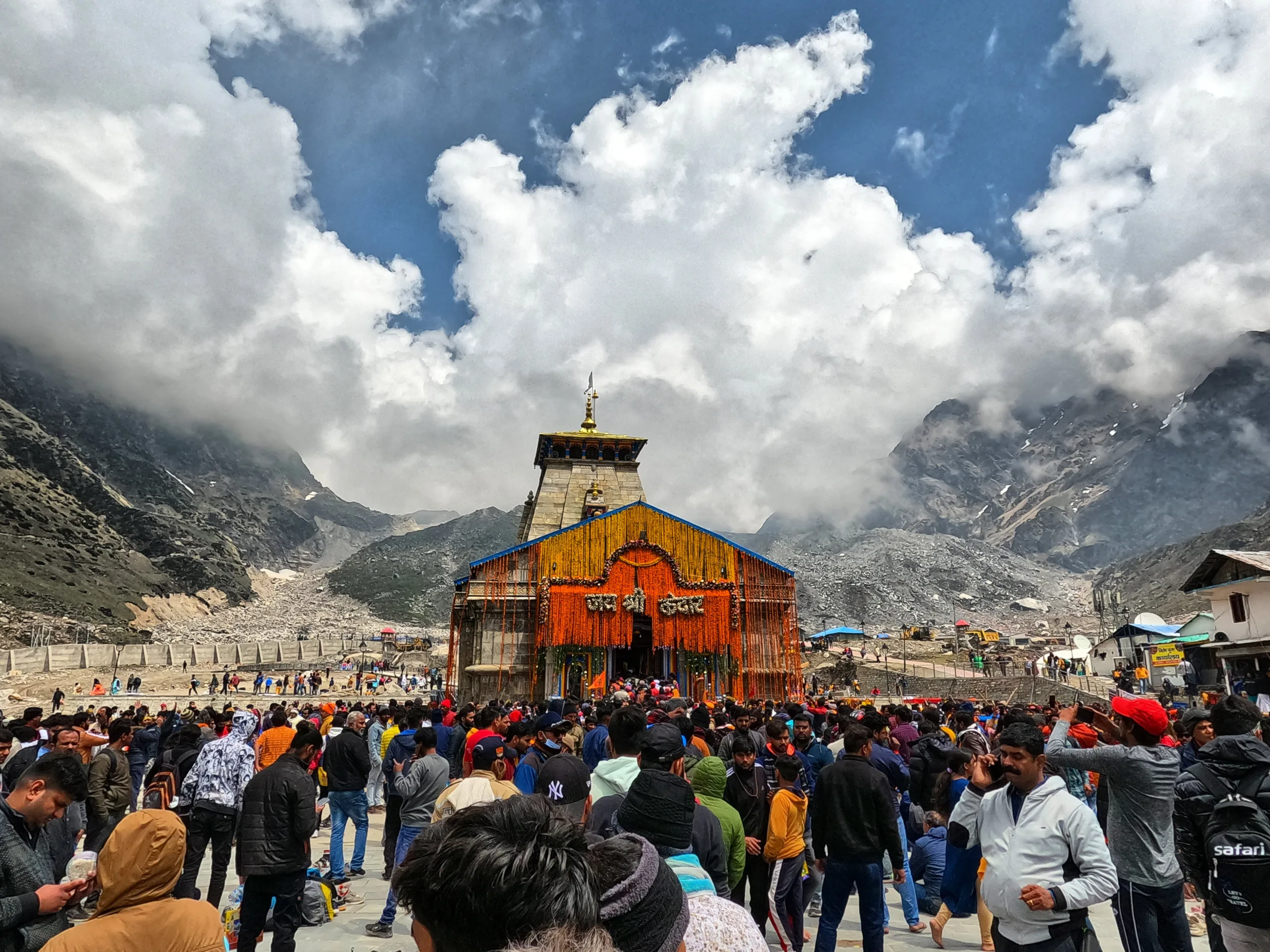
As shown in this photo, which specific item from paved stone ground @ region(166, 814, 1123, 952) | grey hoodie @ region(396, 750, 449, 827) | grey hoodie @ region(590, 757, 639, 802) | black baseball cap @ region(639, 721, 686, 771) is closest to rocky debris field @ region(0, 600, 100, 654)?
paved stone ground @ region(166, 814, 1123, 952)

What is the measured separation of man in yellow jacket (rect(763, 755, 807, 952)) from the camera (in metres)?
5.46

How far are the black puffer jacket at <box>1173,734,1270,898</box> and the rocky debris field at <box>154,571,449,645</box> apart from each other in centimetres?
5820

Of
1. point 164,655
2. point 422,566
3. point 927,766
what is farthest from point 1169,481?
point 927,766

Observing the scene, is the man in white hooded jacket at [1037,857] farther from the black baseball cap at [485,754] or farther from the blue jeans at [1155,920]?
the black baseball cap at [485,754]

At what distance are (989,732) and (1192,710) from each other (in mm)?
3847

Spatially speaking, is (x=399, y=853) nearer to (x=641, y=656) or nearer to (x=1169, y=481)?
(x=641, y=656)

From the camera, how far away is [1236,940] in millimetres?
3742

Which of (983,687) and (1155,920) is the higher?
(1155,920)

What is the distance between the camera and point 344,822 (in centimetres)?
795

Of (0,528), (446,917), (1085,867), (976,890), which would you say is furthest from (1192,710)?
(0,528)

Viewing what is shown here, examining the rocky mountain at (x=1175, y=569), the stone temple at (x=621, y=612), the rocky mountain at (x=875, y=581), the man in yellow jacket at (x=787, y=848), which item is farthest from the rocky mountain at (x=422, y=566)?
the man in yellow jacket at (x=787, y=848)

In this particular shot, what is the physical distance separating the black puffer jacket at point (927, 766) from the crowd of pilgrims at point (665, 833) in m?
0.03

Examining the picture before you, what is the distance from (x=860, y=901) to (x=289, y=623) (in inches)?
3287

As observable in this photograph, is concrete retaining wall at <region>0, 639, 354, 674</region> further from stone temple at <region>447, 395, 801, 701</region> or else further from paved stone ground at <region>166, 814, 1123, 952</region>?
paved stone ground at <region>166, 814, 1123, 952</region>
